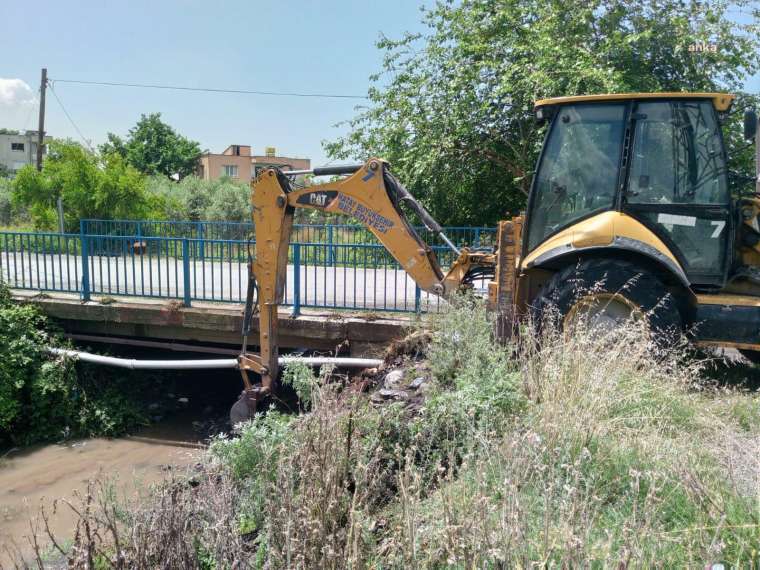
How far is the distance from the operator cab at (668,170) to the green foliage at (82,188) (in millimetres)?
16561

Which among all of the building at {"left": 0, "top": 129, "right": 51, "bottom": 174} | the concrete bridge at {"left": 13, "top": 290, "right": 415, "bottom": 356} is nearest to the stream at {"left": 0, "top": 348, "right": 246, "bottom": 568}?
the concrete bridge at {"left": 13, "top": 290, "right": 415, "bottom": 356}

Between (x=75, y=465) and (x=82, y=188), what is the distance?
13.3m

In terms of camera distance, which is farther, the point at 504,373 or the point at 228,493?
the point at 504,373

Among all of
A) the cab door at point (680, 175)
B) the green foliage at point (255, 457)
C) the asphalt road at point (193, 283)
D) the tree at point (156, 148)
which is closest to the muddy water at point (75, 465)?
the asphalt road at point (193, 283)

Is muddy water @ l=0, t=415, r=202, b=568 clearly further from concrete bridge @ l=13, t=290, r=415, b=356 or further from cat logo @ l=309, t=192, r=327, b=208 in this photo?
cat logo @ l=309, t=192, r=327, b=208

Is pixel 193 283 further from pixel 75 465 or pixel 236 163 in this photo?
pixel 236 163

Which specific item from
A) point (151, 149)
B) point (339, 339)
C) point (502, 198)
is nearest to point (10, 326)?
point (339, 339)

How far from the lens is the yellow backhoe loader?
18.6 feet

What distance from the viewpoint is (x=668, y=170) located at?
586cm

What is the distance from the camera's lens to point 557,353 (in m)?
4.62

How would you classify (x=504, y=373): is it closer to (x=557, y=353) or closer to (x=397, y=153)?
(x=557, y=353)

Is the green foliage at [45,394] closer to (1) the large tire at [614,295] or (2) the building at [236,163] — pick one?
(1) the large tire at [614,295]

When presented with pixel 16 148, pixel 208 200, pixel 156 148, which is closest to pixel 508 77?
pixel 208 200

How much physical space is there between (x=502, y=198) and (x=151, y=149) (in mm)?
37405
